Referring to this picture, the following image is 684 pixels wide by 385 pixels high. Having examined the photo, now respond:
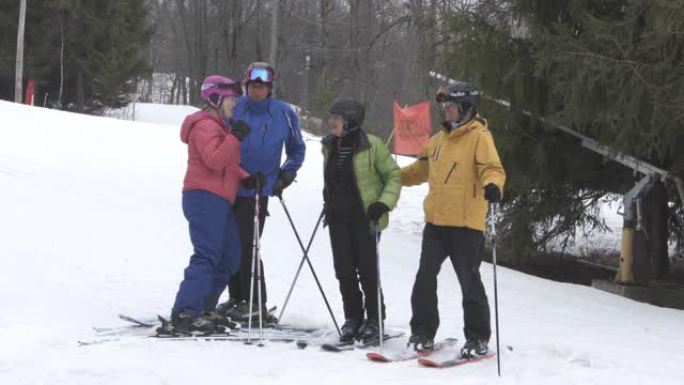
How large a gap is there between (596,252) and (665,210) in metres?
3.75

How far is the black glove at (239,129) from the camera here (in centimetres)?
573

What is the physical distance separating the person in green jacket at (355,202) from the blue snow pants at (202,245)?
0.76 meters

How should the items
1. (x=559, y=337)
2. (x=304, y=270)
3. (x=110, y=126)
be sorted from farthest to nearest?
1. (x=110, y=126)
2. (x=304, y=270)
3. (x=559, y=337)

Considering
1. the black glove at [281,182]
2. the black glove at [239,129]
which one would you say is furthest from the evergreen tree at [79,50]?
the black glove at [239,129]

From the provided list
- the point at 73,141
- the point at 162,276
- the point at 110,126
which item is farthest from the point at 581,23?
the point at 110,126

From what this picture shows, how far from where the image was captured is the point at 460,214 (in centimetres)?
536

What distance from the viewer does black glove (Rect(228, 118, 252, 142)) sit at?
18.8 feet

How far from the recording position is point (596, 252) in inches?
546

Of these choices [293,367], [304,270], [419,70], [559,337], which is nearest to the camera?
[293,367]

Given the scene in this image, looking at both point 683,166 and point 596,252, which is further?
point 596,252

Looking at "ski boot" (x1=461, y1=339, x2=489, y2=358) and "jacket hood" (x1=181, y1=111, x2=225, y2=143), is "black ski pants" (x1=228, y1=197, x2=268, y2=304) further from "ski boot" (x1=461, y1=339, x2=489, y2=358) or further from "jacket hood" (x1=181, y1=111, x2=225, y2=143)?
"ski boot" (x1=461, y1=339, x2=489, y2=358)

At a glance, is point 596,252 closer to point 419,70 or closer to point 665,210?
point 665,210

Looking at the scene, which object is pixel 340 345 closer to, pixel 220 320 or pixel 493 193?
pixel 220 320

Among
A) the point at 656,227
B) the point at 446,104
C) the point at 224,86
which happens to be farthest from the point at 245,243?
the point at 656,227
